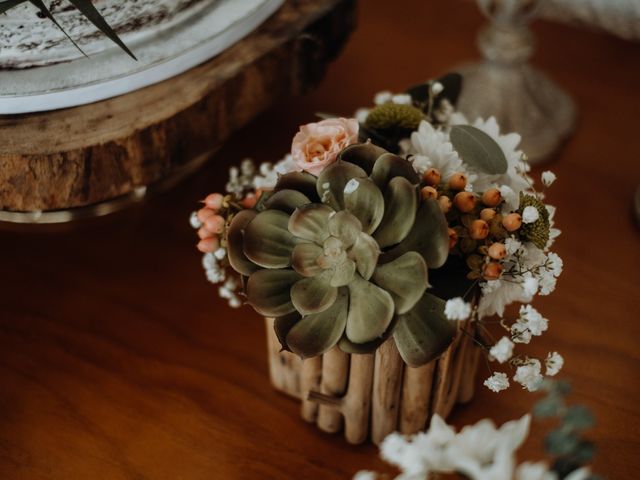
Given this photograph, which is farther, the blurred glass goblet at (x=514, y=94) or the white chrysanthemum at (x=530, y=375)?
the blurred glass goblet at (x=514, y=94)

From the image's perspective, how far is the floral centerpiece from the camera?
55cm

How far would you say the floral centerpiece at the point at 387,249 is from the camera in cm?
55

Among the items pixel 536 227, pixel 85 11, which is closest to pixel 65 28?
pixel 85 11

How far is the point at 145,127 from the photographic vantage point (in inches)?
27.2

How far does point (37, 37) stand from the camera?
671 millimetres

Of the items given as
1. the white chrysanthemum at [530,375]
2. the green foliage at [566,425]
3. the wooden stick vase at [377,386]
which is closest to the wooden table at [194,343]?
the wooden stick vase at [377,386]

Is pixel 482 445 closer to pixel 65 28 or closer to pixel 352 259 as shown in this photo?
pixel 352 259

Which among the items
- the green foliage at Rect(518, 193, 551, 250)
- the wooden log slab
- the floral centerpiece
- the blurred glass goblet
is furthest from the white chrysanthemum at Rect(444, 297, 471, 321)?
the blurred glass goblet

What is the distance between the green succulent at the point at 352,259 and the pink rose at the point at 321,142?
2cm

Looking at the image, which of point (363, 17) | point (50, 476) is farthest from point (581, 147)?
point (50, 476)

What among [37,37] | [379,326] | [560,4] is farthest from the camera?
[560,4]

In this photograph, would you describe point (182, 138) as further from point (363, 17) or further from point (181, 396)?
point (363, 17)

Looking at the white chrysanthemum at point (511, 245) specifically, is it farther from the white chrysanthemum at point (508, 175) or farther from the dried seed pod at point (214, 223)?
the dried seed pod at point (214, 223)

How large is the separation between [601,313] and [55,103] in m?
0.60
